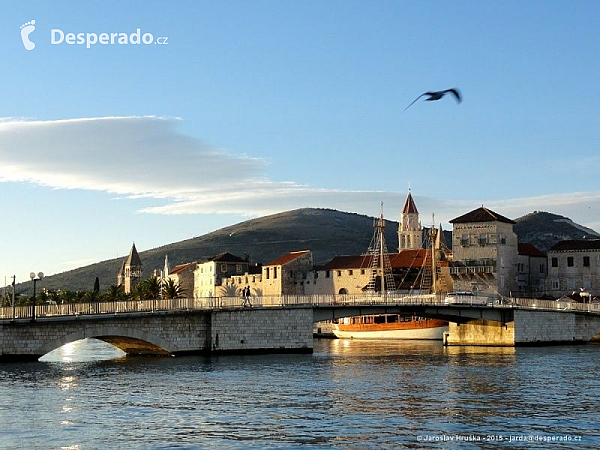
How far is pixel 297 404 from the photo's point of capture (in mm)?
47844

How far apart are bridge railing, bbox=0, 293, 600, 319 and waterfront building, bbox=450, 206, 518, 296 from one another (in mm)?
27413

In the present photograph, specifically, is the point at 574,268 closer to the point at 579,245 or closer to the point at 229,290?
the point at 579,245

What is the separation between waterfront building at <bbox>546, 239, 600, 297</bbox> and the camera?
456ft

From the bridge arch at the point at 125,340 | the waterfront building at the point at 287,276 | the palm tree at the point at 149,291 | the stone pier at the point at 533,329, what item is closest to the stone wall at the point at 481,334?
the stone pier at the point at 533,329

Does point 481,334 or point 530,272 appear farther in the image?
point 530,272

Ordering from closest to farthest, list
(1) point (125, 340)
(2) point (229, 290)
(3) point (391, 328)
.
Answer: (1) point (125, 340), (3) point (391, 328), (2) point (229, 290)

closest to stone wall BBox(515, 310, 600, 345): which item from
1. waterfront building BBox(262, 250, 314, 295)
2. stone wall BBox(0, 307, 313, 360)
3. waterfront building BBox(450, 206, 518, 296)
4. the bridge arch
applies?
stone wall BBox(0, 307, 313, 360)

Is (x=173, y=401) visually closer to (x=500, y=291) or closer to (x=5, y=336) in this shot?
(x=5, y=336)

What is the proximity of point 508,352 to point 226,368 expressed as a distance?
33.6 meters

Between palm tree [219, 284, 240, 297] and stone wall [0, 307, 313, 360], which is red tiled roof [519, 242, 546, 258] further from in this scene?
stone wall [0, 307, 313, 360]

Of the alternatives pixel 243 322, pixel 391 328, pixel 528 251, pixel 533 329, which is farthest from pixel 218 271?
pixel 243 322

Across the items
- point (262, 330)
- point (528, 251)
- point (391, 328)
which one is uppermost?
point (528, 251)

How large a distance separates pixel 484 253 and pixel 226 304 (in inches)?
2422

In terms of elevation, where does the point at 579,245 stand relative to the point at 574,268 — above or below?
above
